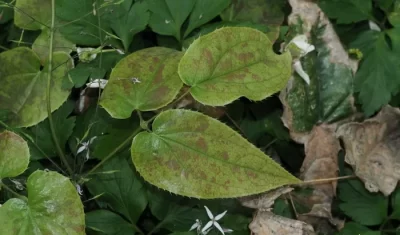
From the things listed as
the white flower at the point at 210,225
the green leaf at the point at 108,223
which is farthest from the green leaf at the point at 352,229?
the green leaf at the point at 108,223

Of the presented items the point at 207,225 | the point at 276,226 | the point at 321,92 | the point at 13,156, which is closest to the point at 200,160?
the point at 207,225

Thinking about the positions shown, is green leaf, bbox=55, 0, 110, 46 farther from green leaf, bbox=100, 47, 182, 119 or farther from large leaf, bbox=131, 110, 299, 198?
large leaf, bbox=131, 110, 299, 198

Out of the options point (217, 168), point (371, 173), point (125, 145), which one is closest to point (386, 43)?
point (371, 173)

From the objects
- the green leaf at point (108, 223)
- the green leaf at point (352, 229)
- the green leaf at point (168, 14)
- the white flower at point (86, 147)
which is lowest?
the green leaf at point (352, 229)

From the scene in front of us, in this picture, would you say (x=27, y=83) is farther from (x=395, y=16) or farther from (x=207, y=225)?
(x=395, y=16)

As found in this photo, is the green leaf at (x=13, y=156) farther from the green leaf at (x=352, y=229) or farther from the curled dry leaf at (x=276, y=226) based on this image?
the green leaf at (x=352, y=229)

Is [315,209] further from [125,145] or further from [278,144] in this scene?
[125,145]

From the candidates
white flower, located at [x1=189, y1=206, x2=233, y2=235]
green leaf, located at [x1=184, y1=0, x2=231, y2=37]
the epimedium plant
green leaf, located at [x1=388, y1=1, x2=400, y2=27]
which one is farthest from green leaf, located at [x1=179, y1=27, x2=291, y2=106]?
green leaf, located at [x1=388, y1=1, x2=400, y2=27]
